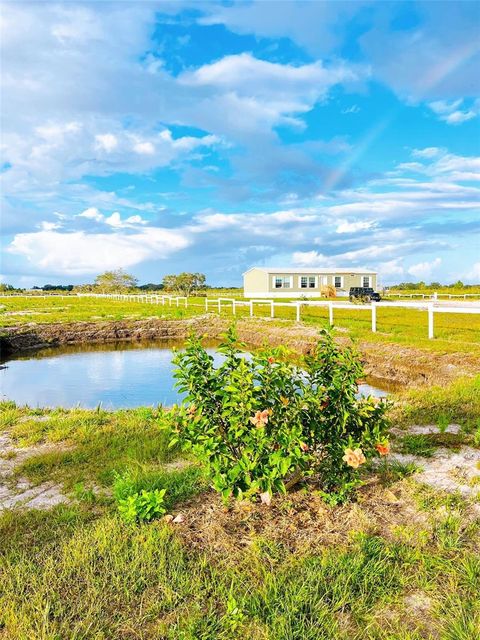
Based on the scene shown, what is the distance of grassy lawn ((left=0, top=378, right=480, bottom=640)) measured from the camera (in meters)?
2.66

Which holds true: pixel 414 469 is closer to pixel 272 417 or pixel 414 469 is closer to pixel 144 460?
pixel 272 417

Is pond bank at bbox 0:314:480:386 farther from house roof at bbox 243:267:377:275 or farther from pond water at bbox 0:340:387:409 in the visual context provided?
house roof at bbox 243:267:377:275

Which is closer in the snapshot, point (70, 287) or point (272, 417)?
point (272, 417)

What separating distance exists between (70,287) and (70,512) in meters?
116

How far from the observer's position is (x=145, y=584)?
2.98 m

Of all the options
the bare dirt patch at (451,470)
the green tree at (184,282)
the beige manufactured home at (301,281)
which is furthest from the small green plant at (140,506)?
the green tree at (184,282)

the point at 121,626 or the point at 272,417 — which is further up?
the point at 272,417

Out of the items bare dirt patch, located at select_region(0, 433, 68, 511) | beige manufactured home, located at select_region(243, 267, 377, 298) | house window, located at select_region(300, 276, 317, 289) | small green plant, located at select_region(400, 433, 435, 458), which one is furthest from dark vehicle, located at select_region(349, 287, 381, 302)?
bare dirt patch, located at select_region(0, 433, 68, 511)

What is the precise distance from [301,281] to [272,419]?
181 feet

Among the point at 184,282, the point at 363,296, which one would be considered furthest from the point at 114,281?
the point at 363,296

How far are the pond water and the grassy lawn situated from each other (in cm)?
641

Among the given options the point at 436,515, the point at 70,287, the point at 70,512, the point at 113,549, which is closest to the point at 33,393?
the point at 70,512

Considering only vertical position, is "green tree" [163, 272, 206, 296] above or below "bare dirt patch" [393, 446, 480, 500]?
above

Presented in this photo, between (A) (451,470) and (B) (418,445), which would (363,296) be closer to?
(B) (418,445)
